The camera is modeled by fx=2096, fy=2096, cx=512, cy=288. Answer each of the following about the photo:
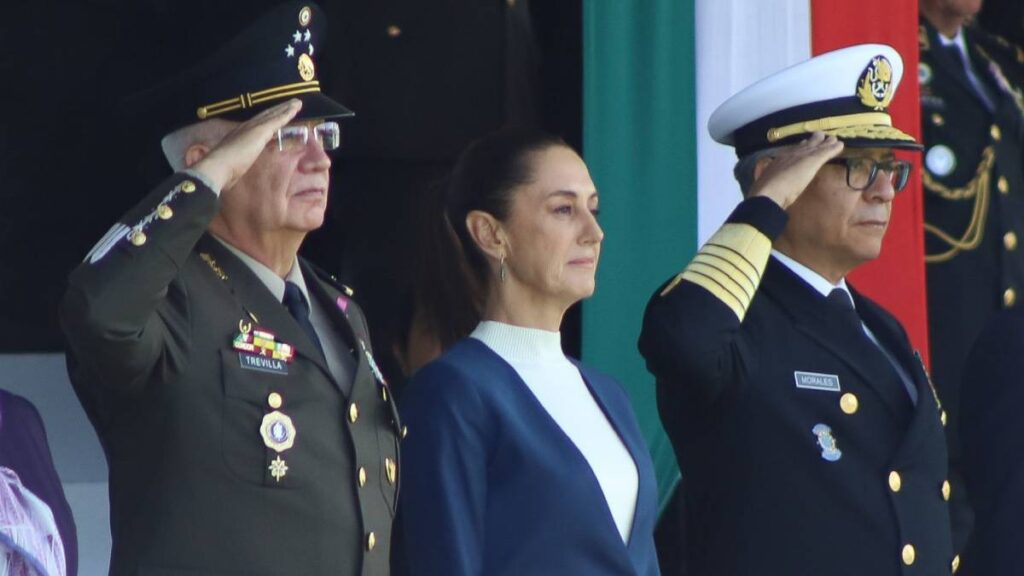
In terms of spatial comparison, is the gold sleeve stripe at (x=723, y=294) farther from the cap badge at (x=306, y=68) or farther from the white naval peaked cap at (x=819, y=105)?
the cap badge at (x=306, y=68)

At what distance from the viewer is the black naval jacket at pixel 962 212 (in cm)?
507

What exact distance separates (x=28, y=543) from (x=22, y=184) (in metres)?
1.78

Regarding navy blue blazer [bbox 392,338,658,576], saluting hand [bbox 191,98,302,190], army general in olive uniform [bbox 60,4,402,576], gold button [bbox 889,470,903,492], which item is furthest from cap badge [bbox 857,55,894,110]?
saluting hand [bbox 191,98,302,190]

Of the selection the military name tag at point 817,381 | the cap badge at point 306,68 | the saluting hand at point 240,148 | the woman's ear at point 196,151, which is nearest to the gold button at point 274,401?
the saluting hand at point 240,148

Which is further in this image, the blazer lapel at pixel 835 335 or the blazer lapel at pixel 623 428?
the blazer lapel at pixel 835 335

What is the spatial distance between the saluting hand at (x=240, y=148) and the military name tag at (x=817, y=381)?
1.07m

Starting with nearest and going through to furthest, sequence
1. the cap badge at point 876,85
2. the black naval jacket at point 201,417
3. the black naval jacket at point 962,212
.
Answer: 1. the black naval jacket at point 201,417
2. the cap badge at point 876,85
3. the black naval jacket at point 962,212

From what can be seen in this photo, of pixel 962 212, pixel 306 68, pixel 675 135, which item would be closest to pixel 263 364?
pixel 306 68

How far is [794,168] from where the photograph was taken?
391 cm

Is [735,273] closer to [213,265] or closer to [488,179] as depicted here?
[488,179]

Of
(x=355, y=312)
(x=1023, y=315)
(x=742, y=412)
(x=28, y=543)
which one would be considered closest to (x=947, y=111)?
(x=1023, y=315)

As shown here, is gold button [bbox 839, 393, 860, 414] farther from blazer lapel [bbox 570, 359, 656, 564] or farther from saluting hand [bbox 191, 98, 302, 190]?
saluting hand [bbox 191, 98, 302, 190]

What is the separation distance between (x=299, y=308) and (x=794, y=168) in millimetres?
1049

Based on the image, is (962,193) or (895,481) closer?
(895,481)
